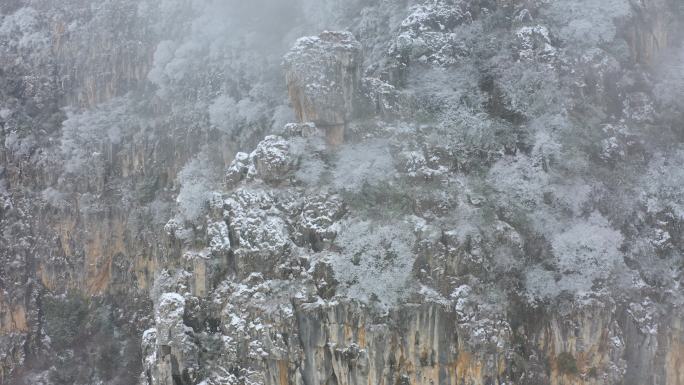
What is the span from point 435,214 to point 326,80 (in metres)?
7.67

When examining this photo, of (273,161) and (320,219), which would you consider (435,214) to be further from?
(273,161)

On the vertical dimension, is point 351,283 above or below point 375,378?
above

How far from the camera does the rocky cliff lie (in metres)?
26.0

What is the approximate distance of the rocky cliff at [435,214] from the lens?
2603 centimetres

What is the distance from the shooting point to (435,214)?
1098 inches

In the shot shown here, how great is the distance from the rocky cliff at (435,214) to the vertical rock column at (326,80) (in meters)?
0.09

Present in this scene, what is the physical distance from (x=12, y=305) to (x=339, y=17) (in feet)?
94.9

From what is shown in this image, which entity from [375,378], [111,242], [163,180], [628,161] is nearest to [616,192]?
[628,161]

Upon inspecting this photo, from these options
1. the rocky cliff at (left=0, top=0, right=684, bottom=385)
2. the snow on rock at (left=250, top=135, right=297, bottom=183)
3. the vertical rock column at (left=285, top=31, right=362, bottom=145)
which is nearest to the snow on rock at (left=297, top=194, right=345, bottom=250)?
the rocky cliff at (left=0, top=0, right=684, bottom=385)

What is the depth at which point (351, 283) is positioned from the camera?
26.6 m

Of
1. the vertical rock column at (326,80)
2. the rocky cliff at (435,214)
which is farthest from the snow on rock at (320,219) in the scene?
the vertical rock column at (326,80)

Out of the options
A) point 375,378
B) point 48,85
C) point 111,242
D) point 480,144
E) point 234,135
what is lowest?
point 375,378

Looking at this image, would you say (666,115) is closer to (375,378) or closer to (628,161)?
(628,161)

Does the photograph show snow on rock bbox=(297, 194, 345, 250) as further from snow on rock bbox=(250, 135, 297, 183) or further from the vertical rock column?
the vertical rock column
